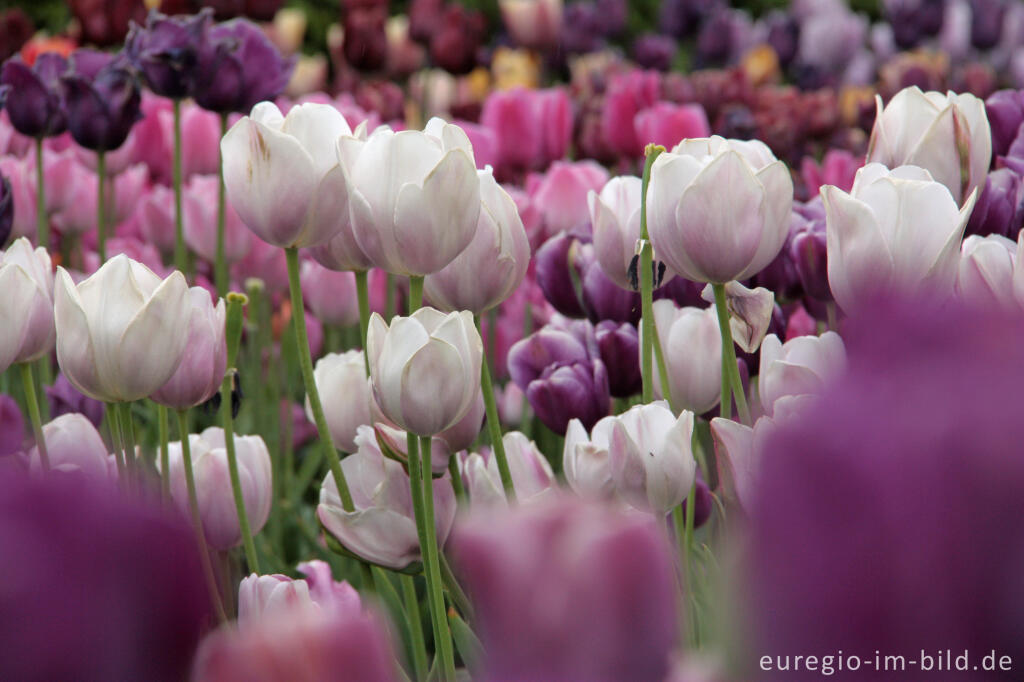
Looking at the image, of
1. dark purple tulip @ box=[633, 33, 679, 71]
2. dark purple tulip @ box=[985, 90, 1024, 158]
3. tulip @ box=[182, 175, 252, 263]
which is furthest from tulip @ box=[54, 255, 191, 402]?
dark purple tulip @ box=[633, 33, 679, 71]

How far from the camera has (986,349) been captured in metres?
0.19

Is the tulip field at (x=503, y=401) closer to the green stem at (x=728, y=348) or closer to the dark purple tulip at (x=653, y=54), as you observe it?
the green stem at (x=728, y=348)

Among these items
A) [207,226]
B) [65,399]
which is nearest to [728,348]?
[65,399]

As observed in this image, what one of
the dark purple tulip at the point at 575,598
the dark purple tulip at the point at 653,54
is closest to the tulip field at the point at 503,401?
the dark purple tulip at the point at 575,598

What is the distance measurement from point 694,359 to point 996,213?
0.73ft

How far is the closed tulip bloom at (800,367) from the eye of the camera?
0.56 m

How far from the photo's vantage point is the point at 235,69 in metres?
1.27

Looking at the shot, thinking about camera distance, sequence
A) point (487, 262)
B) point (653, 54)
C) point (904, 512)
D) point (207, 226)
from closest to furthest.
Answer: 1. point (904, 512)
2. point (487, 262)
3. point (207, 226)
4. point (653, 54)

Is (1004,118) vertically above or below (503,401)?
above

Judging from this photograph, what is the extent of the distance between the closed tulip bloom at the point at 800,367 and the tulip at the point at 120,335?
1.01ft

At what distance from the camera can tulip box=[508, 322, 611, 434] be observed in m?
0.78

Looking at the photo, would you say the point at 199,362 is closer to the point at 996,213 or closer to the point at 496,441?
the point at 496,441

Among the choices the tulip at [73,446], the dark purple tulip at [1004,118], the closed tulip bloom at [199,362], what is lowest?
the tulip at [73,446]

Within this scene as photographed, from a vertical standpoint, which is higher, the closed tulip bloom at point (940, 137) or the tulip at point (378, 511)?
the closed tulip bloom at point (940, 137)
